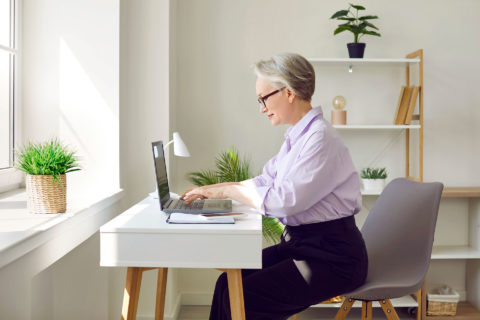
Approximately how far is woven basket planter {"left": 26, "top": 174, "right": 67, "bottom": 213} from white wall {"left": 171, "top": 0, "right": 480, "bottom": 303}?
1.50 m

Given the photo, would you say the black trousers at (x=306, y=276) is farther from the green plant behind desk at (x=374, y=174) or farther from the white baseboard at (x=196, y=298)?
the white baseboard at (x=196, y=298)

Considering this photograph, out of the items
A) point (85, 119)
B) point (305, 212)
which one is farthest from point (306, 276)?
point (85, 119)

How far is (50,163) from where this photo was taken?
6.92 feet

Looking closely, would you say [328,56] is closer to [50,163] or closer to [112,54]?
[112,54]

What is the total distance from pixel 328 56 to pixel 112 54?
150 cm

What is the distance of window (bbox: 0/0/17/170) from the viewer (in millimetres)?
2664

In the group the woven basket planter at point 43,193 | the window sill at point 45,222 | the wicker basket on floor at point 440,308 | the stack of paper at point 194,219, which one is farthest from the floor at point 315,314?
the stack of paper at point 194,219

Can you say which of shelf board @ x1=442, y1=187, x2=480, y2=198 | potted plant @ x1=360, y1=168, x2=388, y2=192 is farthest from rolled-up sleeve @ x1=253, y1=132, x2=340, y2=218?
shelf board @ x1=442, y1=187, x2=480, y2=198

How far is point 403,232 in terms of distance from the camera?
242cm

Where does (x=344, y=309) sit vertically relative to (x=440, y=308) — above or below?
above

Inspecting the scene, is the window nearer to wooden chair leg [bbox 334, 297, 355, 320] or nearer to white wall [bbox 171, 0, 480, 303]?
white wall [bbox 171, 0, 480, 303]

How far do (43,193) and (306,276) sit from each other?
1.06 m

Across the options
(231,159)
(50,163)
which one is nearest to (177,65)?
(231,159)

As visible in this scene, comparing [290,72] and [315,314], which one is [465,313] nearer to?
[315,314]
